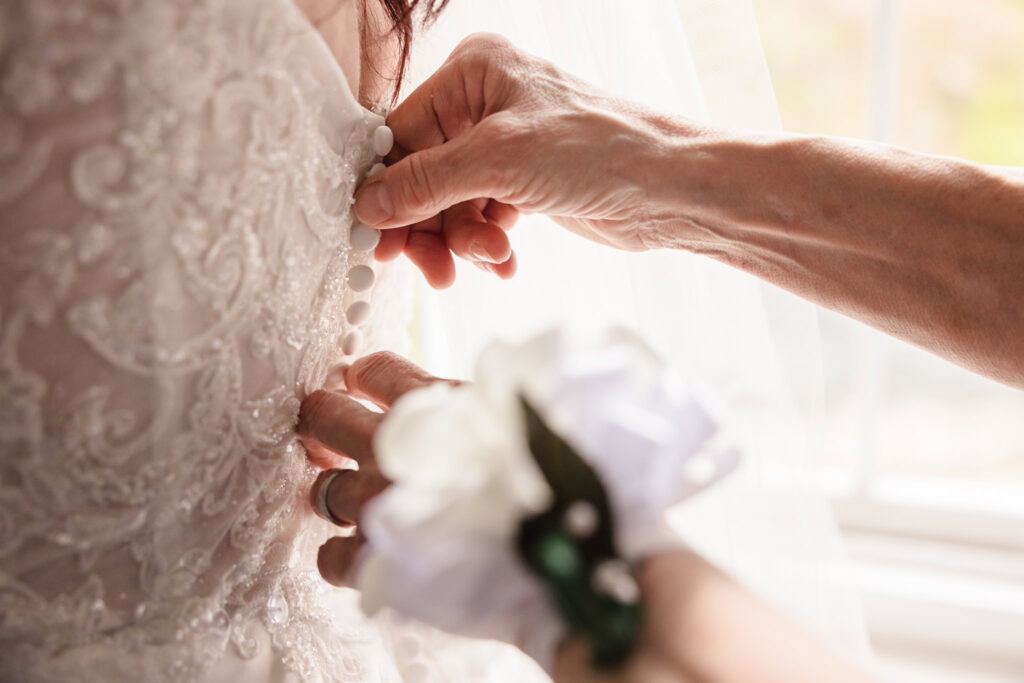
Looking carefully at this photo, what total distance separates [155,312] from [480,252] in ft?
1.24

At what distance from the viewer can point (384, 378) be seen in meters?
0.69

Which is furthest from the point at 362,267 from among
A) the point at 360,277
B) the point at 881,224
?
the point at 881,224

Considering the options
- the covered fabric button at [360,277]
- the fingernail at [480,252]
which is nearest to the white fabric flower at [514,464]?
the covered fabric button at [360,277]

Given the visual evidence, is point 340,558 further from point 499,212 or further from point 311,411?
point 499,212

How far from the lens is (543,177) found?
0.74m

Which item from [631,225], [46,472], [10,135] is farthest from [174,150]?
[631,225]

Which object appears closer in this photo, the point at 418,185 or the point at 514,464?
the point at 514,464

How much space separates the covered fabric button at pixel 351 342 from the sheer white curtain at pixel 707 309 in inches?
8.2

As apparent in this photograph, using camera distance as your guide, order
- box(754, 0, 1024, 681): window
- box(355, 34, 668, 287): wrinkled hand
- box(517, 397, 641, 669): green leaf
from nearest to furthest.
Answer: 1. box(517, 397, 641, 669): green leaf
2. box(355, 34, 668, 287): wrinkled hand
3. box(754, 0, 1024, 681): window

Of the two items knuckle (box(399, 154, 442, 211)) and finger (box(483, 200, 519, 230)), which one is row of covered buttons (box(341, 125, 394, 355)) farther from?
finger (box(483, 200, 519, 230))

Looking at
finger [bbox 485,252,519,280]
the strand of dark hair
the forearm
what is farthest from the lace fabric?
the forearm

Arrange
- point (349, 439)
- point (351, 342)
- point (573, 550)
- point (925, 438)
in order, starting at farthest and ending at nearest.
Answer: point (925, 438) → point (351, 342) → point (349, 439) → point (573, 550)

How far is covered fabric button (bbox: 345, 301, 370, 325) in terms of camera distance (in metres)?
0.72

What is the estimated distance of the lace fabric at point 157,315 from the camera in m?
0.50
